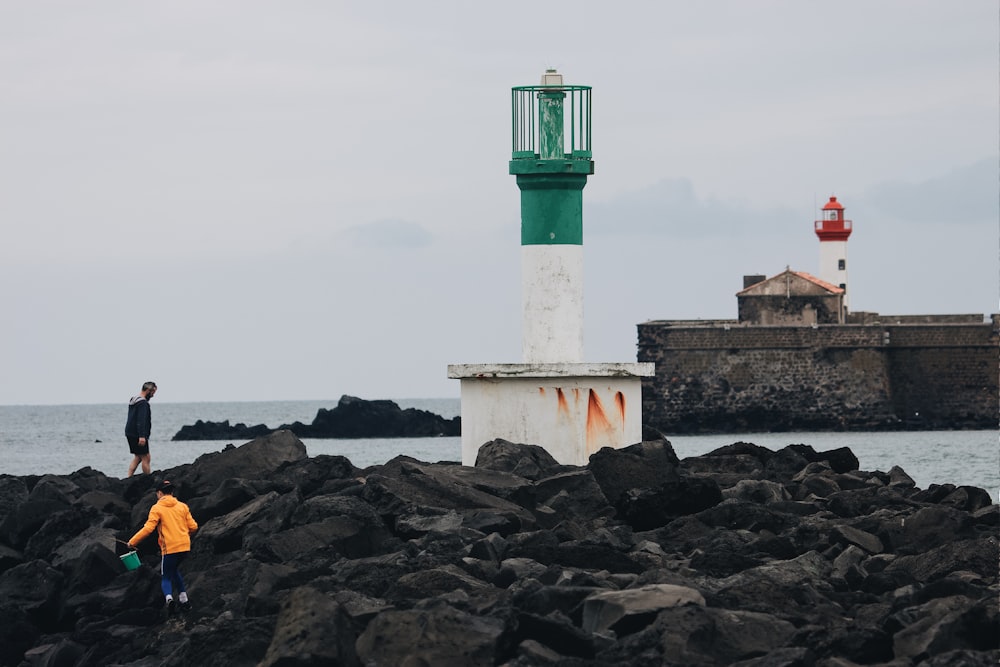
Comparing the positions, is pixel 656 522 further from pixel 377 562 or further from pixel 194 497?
pixel 194 497

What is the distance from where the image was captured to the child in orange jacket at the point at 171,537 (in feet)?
27.0

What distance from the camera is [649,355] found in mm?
42531

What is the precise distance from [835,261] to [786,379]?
8.17 meters

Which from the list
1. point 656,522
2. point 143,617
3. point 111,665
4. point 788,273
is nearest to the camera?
point 111,665

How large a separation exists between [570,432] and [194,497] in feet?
8.32

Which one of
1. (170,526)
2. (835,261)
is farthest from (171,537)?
(835,261)

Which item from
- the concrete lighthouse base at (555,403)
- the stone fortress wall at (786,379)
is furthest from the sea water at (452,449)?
the concrete lighthouse base at (555,403)

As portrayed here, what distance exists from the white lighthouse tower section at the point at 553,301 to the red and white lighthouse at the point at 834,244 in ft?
128

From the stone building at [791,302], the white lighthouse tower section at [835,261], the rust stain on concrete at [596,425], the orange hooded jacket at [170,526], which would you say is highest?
the white lighthouse tower section at [835,261]

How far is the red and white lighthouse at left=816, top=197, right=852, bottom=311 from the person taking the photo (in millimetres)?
49344

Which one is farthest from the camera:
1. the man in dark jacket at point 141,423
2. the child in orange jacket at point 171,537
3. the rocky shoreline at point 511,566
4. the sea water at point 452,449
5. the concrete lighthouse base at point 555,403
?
the sea water at point 452,449

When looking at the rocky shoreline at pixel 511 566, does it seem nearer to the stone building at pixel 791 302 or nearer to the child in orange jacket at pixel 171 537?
the child in orange jacket at pixel 171 537

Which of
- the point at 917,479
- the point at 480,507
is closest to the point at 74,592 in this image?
the point at 480,507

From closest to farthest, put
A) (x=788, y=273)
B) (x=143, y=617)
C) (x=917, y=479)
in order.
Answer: (x=143, y=617)
(x=917, y=479)
(x=788, y=273)
